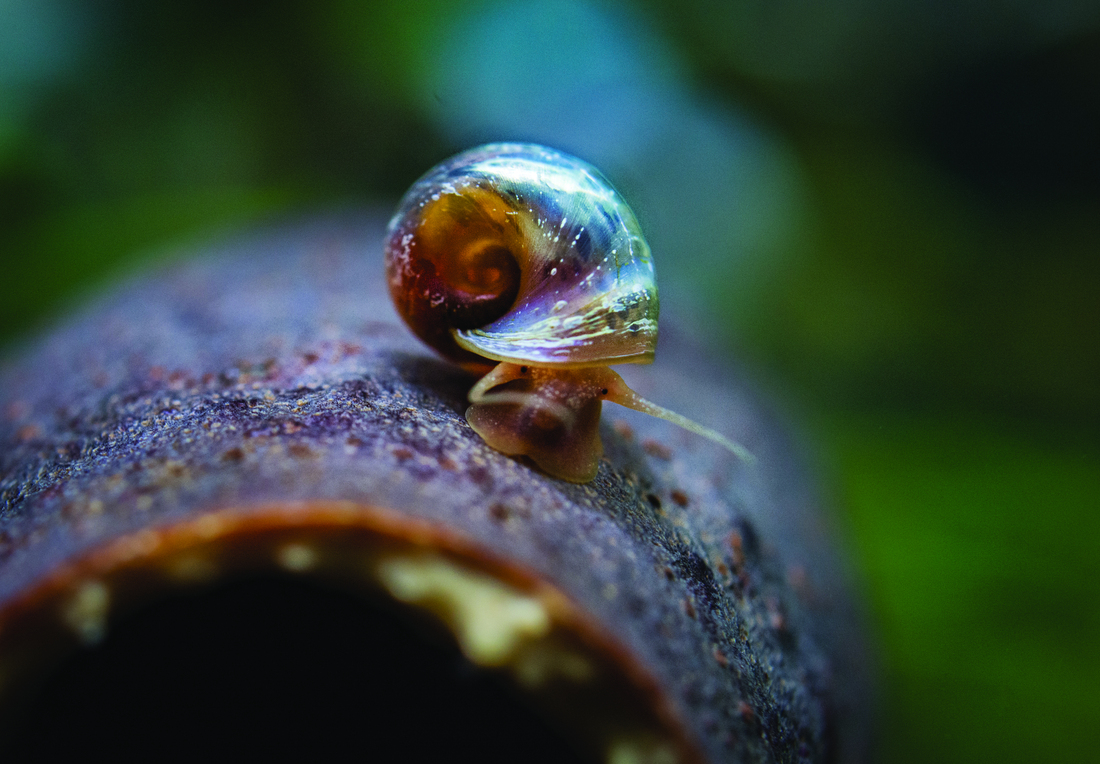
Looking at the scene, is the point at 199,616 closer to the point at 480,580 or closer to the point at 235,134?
the point at 480,580

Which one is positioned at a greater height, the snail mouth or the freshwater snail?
the freshwater snail

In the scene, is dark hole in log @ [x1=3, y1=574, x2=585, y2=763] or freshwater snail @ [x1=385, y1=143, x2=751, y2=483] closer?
dark hole in log @ [x1=3, y1=574, x2=585, y2=763]

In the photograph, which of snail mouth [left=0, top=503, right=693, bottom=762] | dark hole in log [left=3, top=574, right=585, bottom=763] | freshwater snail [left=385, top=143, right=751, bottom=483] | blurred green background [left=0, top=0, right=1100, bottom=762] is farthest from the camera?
blurred green background [left=0, top=0, right=1100, bottom=762]

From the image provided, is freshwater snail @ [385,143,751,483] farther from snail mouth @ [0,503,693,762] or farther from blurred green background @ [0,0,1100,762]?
blurred green background @ [0,0,1100,762]

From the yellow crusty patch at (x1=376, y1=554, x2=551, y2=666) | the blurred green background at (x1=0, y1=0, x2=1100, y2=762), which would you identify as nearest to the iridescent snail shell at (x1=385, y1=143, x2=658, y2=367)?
the yellow crusty patch at (x1=376, y1=554, x2=551, y2=666)

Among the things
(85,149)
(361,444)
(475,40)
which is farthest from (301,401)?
(85,149)

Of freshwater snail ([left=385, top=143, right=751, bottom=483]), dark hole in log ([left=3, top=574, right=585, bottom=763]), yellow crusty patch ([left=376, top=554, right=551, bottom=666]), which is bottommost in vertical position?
dark hole in log ([left=3, top=574, right=585, bottom=763])

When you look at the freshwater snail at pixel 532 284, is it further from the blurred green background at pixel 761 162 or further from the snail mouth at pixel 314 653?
the blurred green background at pixel 761 162

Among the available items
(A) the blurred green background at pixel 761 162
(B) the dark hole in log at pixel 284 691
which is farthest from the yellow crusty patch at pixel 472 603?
(A) the blurred green background at pixel 761 162
